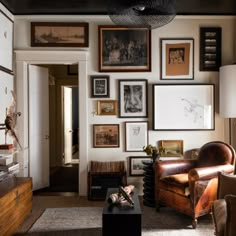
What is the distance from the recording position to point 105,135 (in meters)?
4.70

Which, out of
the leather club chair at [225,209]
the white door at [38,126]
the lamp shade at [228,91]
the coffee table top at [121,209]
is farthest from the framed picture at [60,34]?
the leather club chair at [225,209]

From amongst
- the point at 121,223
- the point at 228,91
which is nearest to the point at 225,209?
the point at 121,223

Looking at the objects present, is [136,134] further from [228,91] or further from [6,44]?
[6,44]

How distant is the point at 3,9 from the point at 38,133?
202cm

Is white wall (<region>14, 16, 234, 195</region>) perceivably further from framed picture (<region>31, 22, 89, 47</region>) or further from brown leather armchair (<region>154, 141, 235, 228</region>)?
brown leather armchair (<region>154, 141, 235, 228</region>)

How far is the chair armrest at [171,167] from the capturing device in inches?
152

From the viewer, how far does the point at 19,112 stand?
4.63m

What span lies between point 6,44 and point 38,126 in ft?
4.71

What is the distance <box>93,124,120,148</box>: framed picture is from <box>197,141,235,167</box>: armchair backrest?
138cm

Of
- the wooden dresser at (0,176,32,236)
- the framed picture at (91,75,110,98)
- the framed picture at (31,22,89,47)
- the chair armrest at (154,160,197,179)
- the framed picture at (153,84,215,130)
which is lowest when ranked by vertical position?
the wooden dresser at (0,176,32,236)

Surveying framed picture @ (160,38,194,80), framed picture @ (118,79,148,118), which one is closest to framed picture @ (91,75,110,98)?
framed picture @ (118,79,148,118)

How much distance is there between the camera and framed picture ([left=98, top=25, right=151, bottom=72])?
468cm

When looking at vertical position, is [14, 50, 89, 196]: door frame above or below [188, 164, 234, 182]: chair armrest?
above

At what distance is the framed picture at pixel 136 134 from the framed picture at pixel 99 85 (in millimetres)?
639
